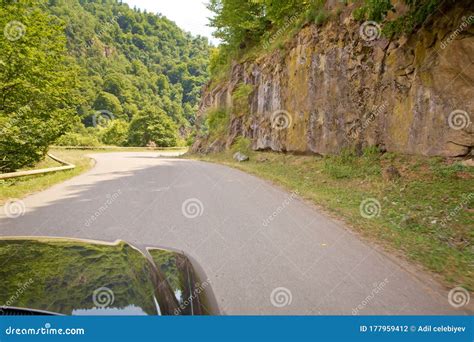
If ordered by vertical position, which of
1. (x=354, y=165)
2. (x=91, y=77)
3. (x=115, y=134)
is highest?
(x=91, y=77)

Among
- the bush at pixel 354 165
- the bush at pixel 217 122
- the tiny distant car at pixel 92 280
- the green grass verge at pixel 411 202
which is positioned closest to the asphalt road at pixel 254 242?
the green grass verge at pixel 411 202

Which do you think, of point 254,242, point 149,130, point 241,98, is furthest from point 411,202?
point 149,130

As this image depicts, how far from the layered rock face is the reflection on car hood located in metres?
9.36

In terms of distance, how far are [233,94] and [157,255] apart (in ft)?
88.0

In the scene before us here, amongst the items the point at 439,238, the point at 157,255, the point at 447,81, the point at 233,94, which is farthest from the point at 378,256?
the point at 233,94

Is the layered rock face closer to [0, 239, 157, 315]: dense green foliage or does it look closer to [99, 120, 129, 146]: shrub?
[0, 239, 157, 315]: dense green foliage

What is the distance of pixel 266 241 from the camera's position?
538 cm

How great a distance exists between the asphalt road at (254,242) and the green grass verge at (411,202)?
60 centimetres

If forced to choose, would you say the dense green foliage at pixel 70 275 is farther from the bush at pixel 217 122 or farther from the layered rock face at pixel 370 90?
the bush at pixel 217 122

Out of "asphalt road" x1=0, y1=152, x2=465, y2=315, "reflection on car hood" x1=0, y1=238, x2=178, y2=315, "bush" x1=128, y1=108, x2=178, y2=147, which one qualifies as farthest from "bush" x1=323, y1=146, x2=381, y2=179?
"bush" x1=128, y1=108, x2=178, y2=147

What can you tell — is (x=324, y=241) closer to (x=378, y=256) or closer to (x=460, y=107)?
(x=378, y=256)

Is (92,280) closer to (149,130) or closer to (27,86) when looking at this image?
(27,86)

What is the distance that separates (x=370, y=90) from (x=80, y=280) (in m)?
12.9

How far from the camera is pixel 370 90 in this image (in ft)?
40.3
